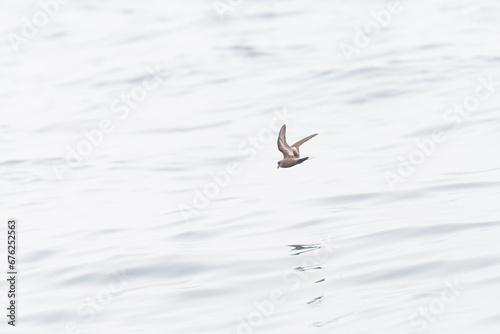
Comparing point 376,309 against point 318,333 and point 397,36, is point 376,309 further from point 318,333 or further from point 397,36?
point 397,36

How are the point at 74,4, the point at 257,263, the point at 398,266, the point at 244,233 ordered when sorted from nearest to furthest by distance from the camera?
the point at 398,266
the point at 257,263
the point at 244,233
the point at 74,4

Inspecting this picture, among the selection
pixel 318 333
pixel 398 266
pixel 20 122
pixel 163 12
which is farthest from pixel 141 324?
pixel 163 12

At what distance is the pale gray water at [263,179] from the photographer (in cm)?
872

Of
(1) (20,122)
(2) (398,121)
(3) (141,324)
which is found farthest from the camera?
(1) (20,122)

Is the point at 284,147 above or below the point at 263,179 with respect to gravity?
above

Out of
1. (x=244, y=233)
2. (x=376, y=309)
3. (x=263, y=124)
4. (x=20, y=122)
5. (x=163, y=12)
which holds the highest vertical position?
(x=163, y=12)

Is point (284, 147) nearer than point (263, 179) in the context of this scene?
Yes

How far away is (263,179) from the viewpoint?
46.3 ft

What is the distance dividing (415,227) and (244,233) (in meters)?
2.07

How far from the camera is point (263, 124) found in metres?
18.3

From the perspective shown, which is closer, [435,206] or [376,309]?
[376,309]

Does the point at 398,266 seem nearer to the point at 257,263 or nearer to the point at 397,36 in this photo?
the point at 257,263

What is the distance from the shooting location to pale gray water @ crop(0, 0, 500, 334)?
28.6 ft

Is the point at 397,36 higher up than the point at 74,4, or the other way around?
the point at 74,4
